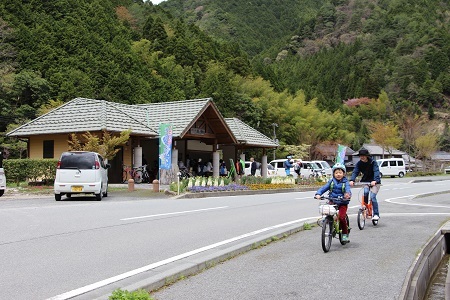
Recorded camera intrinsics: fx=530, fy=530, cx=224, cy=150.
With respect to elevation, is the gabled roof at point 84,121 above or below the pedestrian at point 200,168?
above

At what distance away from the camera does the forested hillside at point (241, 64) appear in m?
49.5

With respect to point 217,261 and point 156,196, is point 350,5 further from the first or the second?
point 217,261

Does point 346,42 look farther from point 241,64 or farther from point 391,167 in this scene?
point 391,167

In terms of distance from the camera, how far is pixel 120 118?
95.9ft

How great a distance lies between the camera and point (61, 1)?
197ft

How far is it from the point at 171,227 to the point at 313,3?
183 m

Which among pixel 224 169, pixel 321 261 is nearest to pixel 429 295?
pixel 321 261

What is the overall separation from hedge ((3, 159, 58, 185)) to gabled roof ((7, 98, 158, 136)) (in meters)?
3.40

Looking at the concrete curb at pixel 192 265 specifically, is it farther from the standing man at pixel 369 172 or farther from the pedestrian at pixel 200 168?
the pedestrian at pixel 200 168

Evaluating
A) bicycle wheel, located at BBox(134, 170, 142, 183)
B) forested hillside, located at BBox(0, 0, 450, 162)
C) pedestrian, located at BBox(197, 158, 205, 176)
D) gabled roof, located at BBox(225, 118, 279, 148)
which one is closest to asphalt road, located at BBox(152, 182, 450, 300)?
bicycle wheel, located at BBox(134, 170, 142, 183)

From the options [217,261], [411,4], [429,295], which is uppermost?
[411,4]

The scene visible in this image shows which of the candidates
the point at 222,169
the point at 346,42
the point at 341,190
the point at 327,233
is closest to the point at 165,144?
the point at 222,169

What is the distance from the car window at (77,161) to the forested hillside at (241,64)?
903 inches

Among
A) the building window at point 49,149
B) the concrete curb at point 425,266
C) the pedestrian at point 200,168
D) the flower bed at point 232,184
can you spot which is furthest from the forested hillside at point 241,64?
the concrete curb at point 425,266
